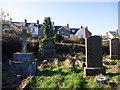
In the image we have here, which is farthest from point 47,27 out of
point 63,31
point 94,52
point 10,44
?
point 94,52

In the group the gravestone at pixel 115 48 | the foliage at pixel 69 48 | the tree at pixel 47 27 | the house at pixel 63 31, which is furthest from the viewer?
the house at pixel 63 31

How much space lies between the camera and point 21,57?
12.7 meters

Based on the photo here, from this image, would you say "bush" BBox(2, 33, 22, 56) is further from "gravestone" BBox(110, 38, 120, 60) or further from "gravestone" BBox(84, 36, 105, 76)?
"gravestone" BBox(84, 36, 105, 76)

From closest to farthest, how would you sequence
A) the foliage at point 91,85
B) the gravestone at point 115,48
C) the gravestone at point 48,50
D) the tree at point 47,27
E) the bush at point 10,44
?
the foliage at point 91,85, the gravestone at point 115,48, the bush at point 10,44, the gravestone at point 48,50, the tree at point 47,27

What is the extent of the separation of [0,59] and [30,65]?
6173mm

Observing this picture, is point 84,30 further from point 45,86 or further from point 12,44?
point 45,86

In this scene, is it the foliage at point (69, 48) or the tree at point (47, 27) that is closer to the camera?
the foliage at point (69, 48)

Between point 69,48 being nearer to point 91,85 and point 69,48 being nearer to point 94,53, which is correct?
point 94,53

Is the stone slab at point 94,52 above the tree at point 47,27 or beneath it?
beneath

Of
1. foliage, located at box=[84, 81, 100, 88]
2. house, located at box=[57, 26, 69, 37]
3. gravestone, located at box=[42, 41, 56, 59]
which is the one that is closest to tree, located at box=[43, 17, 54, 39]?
gravestone, located at box=[42, 41, 56, 59]

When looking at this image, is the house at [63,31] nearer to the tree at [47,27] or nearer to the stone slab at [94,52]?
the tree at [47,27]

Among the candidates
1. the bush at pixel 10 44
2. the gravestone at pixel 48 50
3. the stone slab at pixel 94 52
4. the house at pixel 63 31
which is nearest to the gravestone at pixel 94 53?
the stone slab at pixel 94 52

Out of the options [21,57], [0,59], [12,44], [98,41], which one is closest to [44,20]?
[12,44]

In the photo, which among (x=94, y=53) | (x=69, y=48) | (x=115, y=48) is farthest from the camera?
(x=69, y=48)
